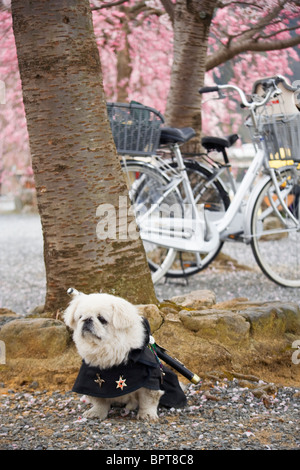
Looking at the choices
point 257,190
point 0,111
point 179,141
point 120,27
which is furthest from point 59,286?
point 0,111

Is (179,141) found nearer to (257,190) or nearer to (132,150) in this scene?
(132,150)

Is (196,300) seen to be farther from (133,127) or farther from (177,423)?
(133,127)

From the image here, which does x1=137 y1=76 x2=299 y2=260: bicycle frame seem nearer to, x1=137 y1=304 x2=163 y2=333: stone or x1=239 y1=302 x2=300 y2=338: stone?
x1=239 y1=302 x2=300 y2=338: stone

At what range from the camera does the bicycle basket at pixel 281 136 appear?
4.20m

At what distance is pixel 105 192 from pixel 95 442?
1.32 m

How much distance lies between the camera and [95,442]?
2.04m

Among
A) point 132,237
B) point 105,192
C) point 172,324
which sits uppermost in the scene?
point 105,192

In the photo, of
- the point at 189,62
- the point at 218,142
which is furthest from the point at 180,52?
the point at 218,142

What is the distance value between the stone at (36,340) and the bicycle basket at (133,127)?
1656mm

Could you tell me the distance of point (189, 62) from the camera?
18.2 feet

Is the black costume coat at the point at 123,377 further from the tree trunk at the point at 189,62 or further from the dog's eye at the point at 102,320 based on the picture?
the tree trunk at the point at 189,62

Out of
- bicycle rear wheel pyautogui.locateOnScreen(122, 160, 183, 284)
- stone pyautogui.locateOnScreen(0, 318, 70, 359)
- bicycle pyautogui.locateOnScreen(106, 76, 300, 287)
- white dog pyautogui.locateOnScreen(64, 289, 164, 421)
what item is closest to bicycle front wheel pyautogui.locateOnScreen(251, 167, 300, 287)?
bicycle pyautogui.locateOnScreen(106, 76, 300, 287)

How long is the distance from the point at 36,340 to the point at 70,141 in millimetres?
1029

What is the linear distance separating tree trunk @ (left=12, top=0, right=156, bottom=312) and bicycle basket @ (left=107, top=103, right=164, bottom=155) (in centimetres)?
97
